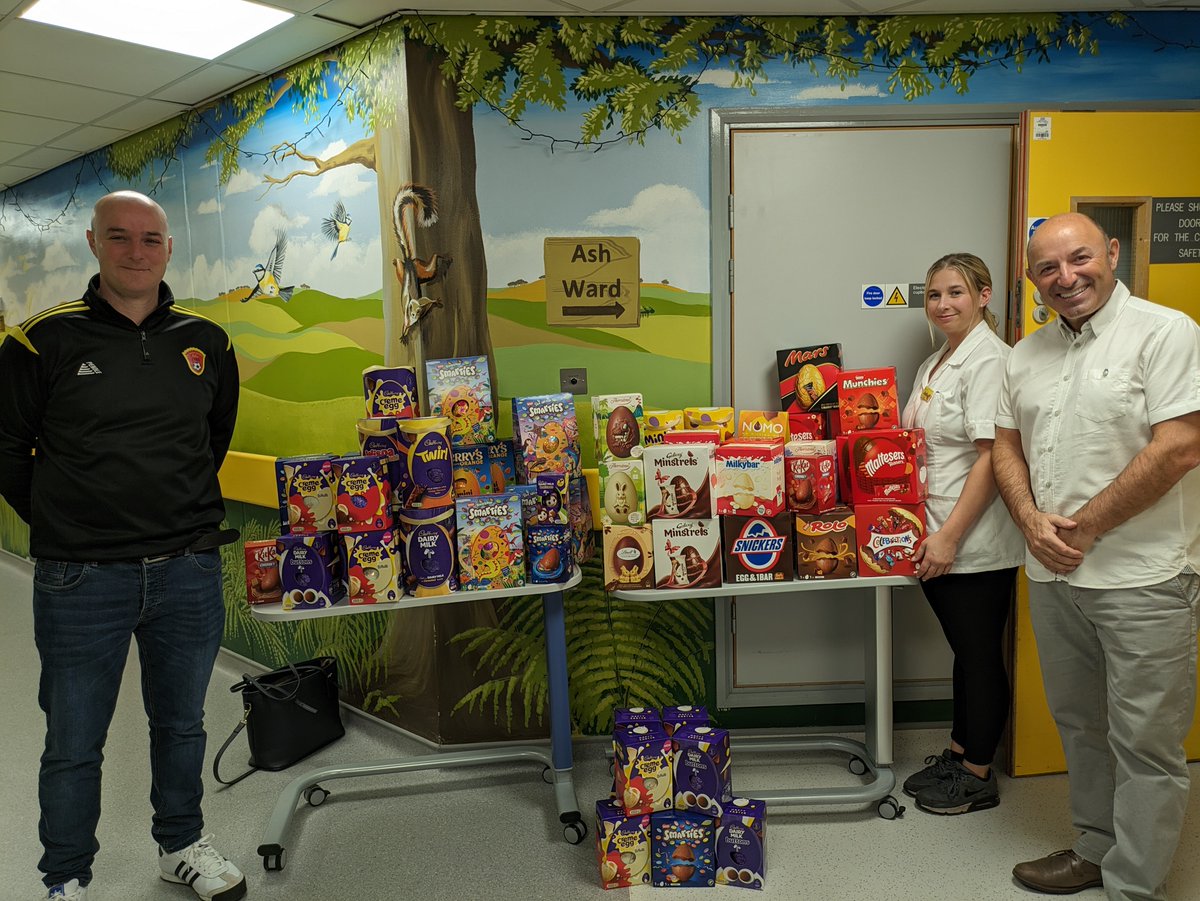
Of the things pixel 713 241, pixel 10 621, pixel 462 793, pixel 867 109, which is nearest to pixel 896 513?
pixel 713 241

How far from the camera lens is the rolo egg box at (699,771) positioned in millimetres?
2502

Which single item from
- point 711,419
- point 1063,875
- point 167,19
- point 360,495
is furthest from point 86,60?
point 1063,875

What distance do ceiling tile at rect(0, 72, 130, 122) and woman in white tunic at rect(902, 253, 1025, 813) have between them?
386 centimetres

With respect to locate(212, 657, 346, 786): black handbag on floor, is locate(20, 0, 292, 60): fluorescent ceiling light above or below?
above

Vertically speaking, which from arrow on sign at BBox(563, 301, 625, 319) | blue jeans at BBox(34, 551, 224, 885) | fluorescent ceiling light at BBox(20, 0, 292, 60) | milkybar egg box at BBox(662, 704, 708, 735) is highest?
fluorescent ceiling light at BBox(20, 0, 292, 60)

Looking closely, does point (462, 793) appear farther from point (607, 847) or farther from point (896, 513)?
point (896, 513)

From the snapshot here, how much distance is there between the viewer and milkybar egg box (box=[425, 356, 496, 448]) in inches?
110

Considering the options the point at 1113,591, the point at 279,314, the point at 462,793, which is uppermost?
the point at 279,314

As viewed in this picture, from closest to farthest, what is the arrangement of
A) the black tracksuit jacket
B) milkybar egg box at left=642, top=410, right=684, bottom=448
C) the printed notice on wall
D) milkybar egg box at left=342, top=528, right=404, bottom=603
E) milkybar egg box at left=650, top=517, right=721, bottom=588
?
the black tracksuit jacket < milkybar egg box at left=342, top=528, right=404, bottom=603 < milkybar egg box at left=650, top=517, right=721, bottom=588 < milkybar egg box at left=642, top=410, right=684, bottom=448 < the printed notice on wall

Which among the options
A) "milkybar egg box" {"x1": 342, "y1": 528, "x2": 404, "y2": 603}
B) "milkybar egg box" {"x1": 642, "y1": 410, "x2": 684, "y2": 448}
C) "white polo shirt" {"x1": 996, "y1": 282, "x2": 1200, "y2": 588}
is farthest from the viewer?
"milkybar egg box" {"x1": 642, "y1": 410, "x2": 684, "y2": 448}

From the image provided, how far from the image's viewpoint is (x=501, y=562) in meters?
2.65

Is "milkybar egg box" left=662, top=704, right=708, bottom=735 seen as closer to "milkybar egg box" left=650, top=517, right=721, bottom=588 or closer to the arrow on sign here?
"milkybar egg box" left=650, top=517, right=721, bottom=588

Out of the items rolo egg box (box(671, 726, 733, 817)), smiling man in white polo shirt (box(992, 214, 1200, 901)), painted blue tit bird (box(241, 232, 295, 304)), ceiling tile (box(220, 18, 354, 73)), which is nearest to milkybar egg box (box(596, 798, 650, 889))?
rolo egg box (box(671, 726, 733, 817))

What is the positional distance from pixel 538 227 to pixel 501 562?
4.38 ft
